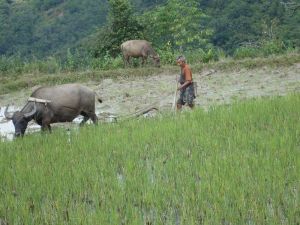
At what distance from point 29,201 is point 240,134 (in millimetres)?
3001

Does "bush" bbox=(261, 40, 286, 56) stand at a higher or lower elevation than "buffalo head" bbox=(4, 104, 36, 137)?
lower

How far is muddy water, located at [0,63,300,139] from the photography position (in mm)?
10469

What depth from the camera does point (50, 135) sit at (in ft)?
25.2

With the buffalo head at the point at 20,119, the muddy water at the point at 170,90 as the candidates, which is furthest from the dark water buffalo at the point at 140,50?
the buffalo head at the point at 20,119

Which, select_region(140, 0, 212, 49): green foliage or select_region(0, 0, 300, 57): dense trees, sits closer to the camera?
select_region(0, 0, 300, 57): dense trees

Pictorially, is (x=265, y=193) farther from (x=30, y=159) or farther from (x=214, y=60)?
(x=214, y=60)

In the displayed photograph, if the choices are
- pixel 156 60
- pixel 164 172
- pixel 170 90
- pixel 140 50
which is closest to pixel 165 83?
pixel 170 90

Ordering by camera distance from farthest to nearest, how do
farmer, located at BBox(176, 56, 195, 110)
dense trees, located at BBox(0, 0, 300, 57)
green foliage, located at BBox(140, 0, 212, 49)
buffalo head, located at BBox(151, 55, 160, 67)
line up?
1. green foliage, located at BBox(140, 0, 212, 49)
2. dense trees, located at BBox(0, 0, 300, 57)
3. buffalo head, located at BBox(151, 55, 160, 67)
4. farmer, located at BBox(176, 56, 195, 110)

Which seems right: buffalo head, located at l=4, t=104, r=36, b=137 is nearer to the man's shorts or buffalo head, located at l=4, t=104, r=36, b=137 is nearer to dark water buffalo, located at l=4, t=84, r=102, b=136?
dark water buffalo, located at l=4, t=84, r=102, b=136

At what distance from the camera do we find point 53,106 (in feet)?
27.0

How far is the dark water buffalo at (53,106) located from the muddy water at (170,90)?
3.82 feet

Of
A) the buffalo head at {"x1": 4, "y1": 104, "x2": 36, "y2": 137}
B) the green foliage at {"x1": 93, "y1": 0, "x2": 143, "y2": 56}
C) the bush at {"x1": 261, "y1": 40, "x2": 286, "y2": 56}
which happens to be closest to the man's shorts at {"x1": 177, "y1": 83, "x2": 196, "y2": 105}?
the buffalo head at {"x1": 4, "y1": 104, "x2": 36, "y2": 137}

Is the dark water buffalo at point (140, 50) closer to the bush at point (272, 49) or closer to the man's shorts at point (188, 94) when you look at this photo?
the bush at point (272, 49)

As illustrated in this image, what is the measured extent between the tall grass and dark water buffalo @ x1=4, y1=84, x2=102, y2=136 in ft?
1.38
